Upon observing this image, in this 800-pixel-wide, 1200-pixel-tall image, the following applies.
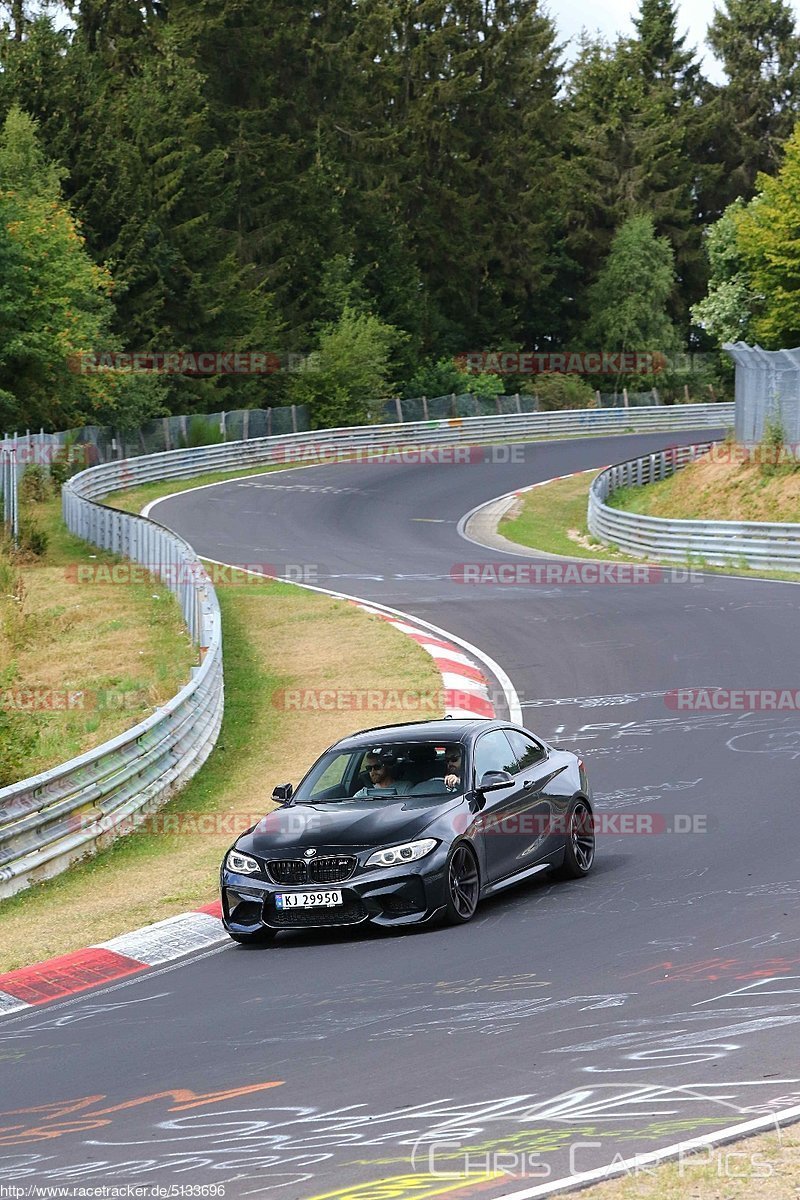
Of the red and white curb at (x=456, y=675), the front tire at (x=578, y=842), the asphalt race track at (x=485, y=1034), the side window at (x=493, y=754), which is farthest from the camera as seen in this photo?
the red and white curb at (x=456, y=675)

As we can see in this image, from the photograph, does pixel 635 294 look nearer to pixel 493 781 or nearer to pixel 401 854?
pixel 493 781

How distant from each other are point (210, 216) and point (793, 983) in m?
74.1

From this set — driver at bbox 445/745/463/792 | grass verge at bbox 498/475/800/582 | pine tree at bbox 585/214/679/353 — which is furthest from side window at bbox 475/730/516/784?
pine tree at bbox 585/214/679/353

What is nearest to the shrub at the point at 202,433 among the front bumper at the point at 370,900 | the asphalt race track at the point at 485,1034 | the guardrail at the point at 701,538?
the guardrail at the point at 701,538

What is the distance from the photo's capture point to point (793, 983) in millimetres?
8766

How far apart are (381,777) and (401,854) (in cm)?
120

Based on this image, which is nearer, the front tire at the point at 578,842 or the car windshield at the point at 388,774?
the car windshield at the point at 388,774

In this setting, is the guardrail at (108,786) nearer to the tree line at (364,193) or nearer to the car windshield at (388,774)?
the car windshield at (388,774)

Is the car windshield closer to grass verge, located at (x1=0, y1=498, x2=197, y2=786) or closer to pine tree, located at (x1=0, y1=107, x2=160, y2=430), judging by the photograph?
grass verge, located at (x1=0, y1=498, x2=197, y2=786)

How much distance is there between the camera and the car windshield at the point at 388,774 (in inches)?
460

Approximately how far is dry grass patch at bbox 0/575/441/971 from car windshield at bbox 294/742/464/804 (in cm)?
147

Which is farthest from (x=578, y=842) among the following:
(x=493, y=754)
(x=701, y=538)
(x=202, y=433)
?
(x=202, y=433)

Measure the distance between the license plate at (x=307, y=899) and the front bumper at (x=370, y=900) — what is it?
3 centimetres

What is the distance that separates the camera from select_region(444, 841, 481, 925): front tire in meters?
10.9
